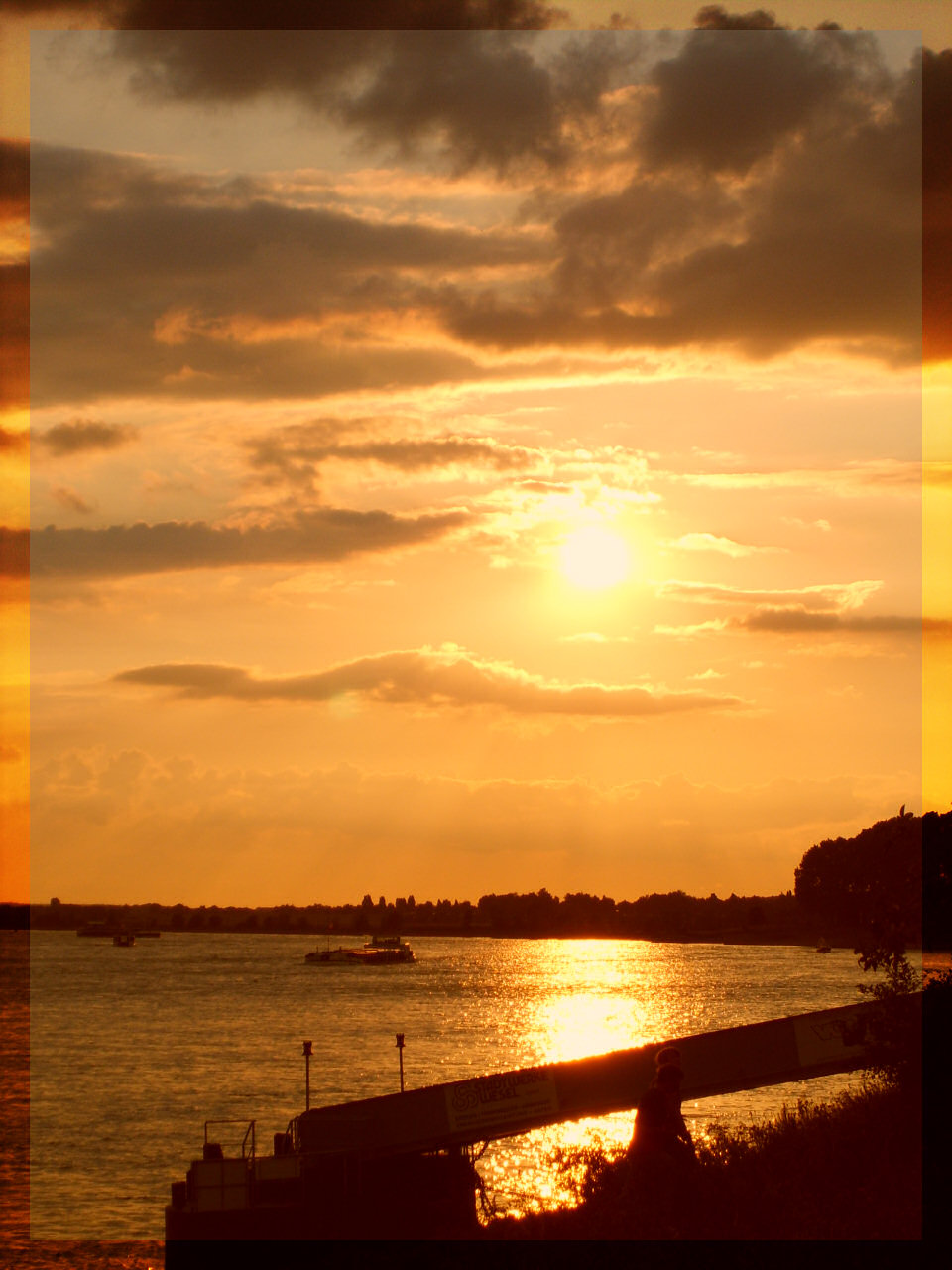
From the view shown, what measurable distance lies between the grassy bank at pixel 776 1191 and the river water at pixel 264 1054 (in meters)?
5.62

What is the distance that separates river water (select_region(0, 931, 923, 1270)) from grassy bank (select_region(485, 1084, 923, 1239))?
18.4 feet

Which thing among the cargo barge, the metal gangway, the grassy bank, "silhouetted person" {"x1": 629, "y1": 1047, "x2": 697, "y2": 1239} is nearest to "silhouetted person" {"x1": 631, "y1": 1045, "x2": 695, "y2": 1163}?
"silhouetted person" {"x1": 629, "y1": 1047, "x2": 697, "y2": 1239}

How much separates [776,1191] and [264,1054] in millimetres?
72956

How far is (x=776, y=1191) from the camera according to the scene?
17.1 m

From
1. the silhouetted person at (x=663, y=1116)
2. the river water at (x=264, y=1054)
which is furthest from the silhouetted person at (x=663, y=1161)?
the river water at (x=264, y=1054)

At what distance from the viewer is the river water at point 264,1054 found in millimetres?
44031

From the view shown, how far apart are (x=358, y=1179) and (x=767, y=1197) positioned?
1048cm

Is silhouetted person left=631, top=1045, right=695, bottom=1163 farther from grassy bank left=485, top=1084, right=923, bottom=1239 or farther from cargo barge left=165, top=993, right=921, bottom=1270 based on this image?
cargo barge left=165, top=993, right=921, bottom=1270

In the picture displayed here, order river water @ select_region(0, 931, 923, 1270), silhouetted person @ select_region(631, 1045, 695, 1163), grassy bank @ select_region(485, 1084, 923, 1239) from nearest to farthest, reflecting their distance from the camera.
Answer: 1. silhouetted person @ select_region(631, 1045, 695, 1163)
2. grassy bank @ select_region(485, 1084, 923, 1239)
3. river water @ select_region(0, 931, 923, 1270)

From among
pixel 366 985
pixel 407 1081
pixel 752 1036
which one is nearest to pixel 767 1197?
pixel 752 1036

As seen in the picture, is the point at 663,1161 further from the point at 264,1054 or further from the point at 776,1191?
the point at 264,1054

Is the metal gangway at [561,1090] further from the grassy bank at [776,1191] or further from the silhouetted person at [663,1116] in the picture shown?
the silhouetted person at [663,1116]

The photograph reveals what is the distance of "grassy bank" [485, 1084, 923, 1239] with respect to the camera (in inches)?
607

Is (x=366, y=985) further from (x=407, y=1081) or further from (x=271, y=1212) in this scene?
(x=271, y=1212)
